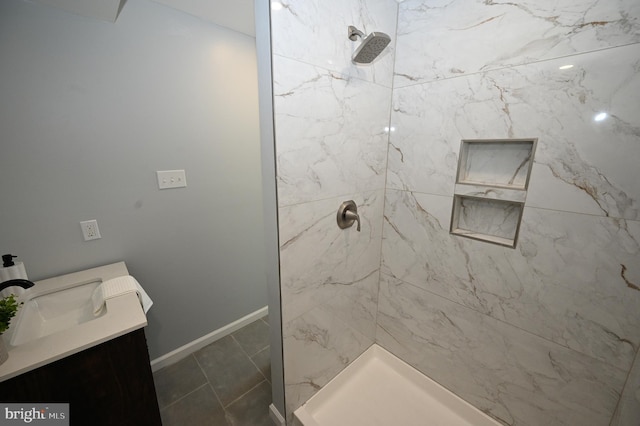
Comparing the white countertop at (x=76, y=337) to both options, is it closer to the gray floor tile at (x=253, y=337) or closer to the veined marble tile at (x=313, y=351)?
the veined marble tile at (x=313, y=351)

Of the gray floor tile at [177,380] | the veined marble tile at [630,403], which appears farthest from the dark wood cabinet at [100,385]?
the veined marble tile at [630,403]

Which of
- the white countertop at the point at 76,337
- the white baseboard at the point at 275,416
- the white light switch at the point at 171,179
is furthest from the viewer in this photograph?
the white light switch at the point at 171,179

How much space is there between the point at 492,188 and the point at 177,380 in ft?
7.17

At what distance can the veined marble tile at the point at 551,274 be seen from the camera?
86cm

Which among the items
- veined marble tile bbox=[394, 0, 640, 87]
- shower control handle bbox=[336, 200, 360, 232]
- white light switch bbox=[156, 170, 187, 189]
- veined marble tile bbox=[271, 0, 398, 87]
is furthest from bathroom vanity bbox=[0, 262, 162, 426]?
veined marble tile bbox=[394, 0, 640, 87]

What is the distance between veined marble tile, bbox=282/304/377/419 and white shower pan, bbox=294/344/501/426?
0.23 feet

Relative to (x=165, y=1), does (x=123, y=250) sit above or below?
below

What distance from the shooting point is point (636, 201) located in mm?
795

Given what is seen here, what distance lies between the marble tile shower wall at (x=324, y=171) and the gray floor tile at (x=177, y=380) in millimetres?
768

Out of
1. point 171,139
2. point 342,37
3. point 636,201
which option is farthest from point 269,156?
point 636,201

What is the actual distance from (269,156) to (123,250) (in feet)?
3.85

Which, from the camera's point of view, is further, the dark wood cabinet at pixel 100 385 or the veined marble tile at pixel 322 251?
the veined marble tile at pixel 322 251

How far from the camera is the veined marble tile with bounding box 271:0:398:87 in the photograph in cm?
86

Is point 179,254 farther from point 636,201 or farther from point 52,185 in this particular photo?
point 636,201
